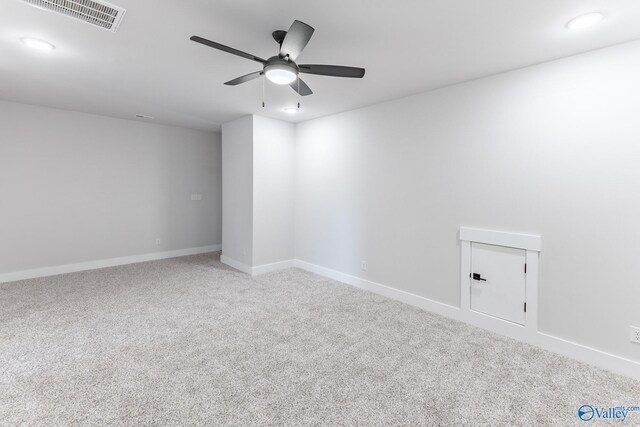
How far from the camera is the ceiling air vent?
→ 6.01 feet

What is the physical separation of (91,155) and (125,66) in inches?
109

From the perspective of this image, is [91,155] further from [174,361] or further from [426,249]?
[426,249]

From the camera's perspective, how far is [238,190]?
Answer: 4.88 m

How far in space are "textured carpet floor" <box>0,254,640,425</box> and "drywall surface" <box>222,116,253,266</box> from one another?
4.46 feet

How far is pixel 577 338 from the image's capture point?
245 centimetres

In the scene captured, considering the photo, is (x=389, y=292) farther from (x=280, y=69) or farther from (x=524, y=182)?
(x=280, y=69)

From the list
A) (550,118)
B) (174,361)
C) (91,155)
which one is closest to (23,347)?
(174,361)

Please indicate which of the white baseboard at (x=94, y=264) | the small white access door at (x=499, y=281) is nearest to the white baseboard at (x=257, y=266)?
the white baseboard at (x=94, y=264)

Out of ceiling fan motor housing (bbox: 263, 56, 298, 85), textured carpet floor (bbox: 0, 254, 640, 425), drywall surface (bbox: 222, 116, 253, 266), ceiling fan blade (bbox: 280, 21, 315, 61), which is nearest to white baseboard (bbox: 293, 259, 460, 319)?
textured carpet floor (bbox: 0, 254, 640, 425)

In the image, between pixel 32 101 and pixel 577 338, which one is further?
pixel 32 101

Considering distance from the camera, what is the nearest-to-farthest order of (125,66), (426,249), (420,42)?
(420,42) → (125,66) → (426,249)

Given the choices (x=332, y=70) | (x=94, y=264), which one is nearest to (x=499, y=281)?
(x=332, y=70)

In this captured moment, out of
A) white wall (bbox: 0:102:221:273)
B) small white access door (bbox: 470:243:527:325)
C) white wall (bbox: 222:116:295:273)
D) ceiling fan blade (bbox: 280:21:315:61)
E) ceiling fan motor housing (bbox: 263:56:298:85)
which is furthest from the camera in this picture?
white wall (bbox: 222:116:295:273)

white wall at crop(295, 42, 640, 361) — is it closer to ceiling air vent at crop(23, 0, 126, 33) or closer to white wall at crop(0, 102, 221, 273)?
ceiling air vent at crop(23, 0, 126, 33)
